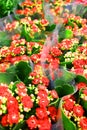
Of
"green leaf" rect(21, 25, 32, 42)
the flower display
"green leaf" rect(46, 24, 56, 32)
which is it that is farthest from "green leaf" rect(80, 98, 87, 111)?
"green leaf" rect(46, 24, 56, 32)

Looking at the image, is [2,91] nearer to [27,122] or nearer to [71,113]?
[27,122]

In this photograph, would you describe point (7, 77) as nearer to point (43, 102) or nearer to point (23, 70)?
point (23, 70)

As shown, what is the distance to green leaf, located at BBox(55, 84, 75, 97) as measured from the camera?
2.30m

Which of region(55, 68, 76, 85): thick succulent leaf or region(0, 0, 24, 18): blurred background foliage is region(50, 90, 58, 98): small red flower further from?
region(0, 0, 24, 18): blurred background foliage

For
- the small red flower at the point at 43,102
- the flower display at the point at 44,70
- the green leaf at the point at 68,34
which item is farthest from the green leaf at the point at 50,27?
the small red flower at the point at 43,102

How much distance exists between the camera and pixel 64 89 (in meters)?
2.35

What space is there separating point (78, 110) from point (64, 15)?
1.52 meters

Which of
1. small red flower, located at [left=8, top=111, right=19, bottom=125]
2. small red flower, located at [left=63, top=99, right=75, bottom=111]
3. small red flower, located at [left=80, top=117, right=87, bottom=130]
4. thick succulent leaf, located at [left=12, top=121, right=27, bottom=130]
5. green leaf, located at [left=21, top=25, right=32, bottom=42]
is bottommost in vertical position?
small red flower, located at [left=80, top=117, right=87, bottom=130]

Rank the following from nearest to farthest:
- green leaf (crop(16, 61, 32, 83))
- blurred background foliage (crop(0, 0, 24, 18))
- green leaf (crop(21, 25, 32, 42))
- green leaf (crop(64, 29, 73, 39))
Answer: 1. green leaf (crop(16, 61, 32, 83))
2. green leaf (crop(21, 25, 32, 42))
3. green leaf (crop(64, 29, 73, 39))
4. blurred background foliage (crop(0, 0, 24, 18))

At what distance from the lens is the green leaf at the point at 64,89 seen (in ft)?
7.54

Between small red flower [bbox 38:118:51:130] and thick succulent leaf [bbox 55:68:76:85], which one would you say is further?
thick succulent leaf [bbox 55:68:76:85]

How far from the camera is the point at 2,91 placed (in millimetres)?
2123

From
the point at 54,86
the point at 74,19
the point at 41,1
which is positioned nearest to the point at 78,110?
the point at 54,86

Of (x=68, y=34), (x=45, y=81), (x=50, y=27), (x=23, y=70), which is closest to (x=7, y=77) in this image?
(x=23, y=70)
